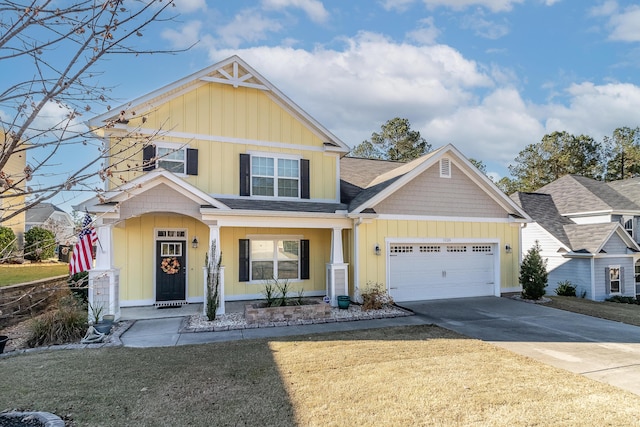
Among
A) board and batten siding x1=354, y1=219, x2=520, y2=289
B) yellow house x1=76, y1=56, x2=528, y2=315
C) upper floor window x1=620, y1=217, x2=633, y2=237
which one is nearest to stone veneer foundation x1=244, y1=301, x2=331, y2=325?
yellow house x1=76, y1=56, x2=528, y2=315

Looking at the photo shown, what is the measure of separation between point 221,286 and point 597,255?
18.2m

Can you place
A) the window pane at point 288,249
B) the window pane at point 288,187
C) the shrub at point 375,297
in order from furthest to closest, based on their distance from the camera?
1. the window pane at point 288,249
2. the window pane at point 288,187
3. the shrub at point 375,297

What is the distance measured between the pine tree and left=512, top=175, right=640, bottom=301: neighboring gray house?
7090 millimetres

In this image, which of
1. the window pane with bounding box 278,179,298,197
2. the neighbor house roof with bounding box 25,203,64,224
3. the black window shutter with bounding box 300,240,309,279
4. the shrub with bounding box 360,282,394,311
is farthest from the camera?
the neighbor house roof with bounding box 25,203,64,224

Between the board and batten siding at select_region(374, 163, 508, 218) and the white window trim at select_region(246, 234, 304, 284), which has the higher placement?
the board and batten siding at select_region(374, 163, 508, 218)

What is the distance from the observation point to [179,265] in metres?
11.3

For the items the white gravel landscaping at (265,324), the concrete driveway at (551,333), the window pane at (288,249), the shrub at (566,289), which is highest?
the window pane at (288,249)

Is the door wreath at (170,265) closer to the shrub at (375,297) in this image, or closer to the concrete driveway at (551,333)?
the shrub at (375,297)

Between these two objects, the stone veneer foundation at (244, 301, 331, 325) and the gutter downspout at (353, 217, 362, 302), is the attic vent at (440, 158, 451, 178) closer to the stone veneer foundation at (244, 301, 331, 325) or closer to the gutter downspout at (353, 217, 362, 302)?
the gutter downspout at (353, 217, 362, 302)

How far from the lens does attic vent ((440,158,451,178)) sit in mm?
12625

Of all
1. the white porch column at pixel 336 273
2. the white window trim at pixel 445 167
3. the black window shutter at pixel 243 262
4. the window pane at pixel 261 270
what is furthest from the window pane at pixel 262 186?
the white window trim at pixel 445 167

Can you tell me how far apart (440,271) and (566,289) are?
33.6ft

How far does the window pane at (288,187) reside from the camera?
1220 centimetres

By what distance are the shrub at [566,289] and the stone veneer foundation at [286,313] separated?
Answer: 49.6ft
